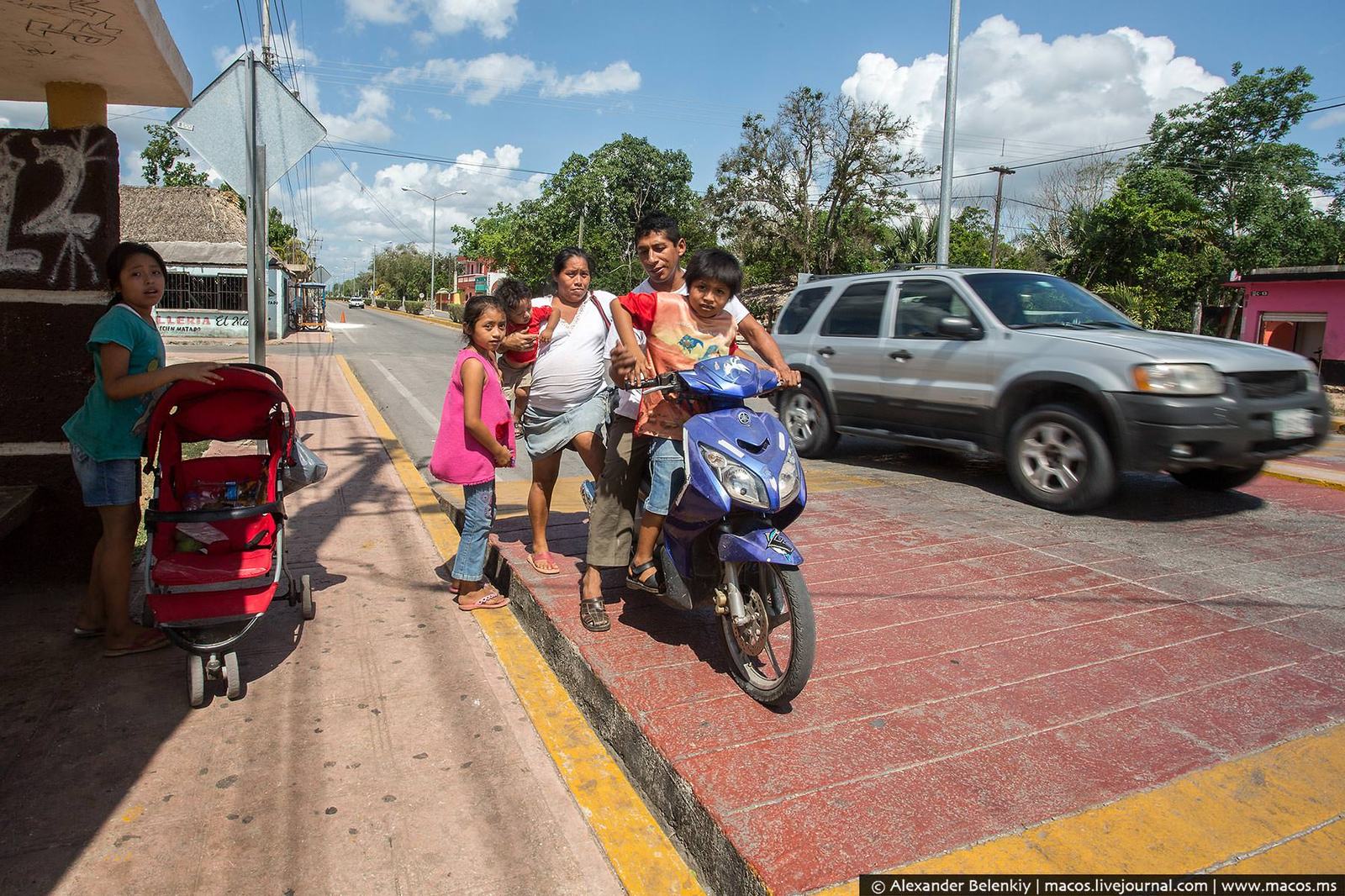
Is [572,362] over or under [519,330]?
under

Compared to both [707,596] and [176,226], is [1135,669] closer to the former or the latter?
[707,596]

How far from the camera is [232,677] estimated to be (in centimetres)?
346

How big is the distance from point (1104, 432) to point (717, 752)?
14.0 ft

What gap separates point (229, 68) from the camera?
5215mm

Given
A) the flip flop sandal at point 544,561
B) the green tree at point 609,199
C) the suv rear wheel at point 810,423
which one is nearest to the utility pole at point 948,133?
the suv rear wheel at point 810,423

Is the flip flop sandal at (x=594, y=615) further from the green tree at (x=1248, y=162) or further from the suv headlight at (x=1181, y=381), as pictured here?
the green tree at (x=1248, y=162)

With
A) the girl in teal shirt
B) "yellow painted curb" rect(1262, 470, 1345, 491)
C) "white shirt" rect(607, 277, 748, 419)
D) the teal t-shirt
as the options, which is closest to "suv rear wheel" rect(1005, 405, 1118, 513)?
"yellow painted curb" rect(1262, 470, 1345, 491)

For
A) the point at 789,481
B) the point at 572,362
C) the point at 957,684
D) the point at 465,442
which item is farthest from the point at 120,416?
the point at 957,684

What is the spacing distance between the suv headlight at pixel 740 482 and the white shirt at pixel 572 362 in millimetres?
1407

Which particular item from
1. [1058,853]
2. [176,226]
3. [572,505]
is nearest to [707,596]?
[1058,853]

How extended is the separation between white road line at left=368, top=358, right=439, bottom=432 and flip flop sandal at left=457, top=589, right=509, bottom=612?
6568 millimetres

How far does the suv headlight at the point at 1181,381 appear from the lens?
17.7ft

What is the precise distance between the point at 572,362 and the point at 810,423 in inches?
174

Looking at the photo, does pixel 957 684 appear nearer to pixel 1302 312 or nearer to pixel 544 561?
pixel 544 561
